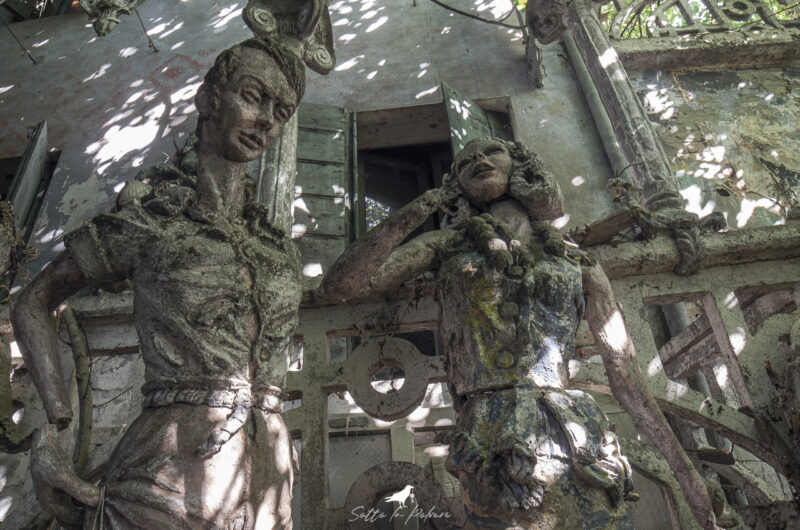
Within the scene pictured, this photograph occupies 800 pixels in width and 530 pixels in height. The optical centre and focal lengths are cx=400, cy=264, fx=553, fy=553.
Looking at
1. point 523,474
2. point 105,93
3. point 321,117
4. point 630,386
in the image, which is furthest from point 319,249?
point 105,93

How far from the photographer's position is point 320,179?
5.83 metres

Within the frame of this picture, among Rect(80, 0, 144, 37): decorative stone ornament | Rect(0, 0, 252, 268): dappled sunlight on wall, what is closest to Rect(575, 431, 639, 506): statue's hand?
Rect(80, 0, 144, 37): decorative stone ornament

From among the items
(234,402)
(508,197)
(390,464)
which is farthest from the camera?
(508,197)

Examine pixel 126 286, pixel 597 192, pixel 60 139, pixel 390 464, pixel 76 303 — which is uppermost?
pixel 126 286

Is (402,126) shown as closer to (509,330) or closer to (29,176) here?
(29,176)

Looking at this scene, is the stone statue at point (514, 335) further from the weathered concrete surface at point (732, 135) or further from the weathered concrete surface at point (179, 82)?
the weathered concrete surface at point (732, 135)

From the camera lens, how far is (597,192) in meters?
5.55

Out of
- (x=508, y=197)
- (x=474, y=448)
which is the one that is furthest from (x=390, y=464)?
(x=508, y=197)

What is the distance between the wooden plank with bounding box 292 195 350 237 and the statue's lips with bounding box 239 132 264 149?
3.24 meters

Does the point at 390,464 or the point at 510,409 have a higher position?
the point at 510,409

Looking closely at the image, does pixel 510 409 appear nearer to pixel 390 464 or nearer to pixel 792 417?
pixel 390 464

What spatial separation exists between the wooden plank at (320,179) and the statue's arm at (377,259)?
11.0ft

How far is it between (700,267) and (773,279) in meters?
0.41

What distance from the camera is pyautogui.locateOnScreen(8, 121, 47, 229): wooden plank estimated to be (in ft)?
19.4
